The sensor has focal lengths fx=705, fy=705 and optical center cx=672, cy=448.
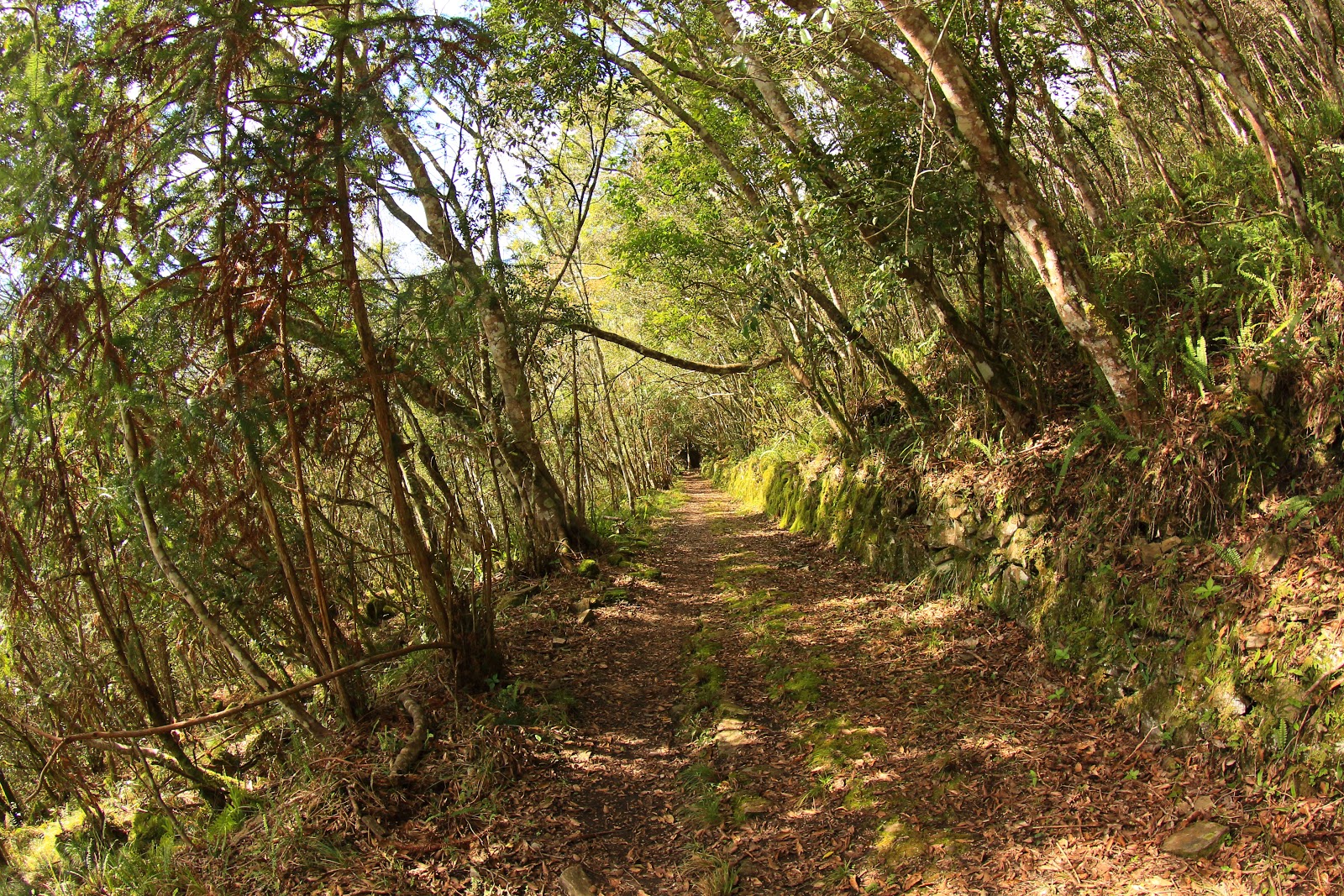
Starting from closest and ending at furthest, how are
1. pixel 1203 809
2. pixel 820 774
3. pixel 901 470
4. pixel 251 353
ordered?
pixel 1203 809
pixel 251 353
pixel 820 774
pixel 901 470

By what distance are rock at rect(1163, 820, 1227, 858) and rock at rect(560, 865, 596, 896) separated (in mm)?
2391

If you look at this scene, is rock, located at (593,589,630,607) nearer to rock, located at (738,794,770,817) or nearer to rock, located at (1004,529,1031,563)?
rock, located at (738,794,770,817)

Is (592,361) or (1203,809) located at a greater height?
(592,361)

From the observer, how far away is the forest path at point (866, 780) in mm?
2883

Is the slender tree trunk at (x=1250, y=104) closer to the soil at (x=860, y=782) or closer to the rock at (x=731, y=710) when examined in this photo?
the soil at (x=860, y=782)

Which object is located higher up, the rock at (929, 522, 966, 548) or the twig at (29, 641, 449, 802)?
the twig at (29, 641, 449, 802)

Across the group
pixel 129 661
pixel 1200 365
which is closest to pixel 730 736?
pixel 1200 365

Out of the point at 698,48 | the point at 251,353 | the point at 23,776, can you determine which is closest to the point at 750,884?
the point at 251,353

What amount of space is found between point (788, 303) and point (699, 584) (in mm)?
3891

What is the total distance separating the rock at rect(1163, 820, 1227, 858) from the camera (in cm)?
270

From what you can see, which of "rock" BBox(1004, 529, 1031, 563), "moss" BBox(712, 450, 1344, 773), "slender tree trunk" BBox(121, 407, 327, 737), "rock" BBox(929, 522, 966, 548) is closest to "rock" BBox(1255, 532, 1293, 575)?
"moss" BBox(712, 450, 1344, 773)

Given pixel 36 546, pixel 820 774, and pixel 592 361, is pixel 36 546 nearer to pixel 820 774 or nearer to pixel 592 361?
pixel 820 774

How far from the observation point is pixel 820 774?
12.8 feet

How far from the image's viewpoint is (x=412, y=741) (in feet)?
13.1
